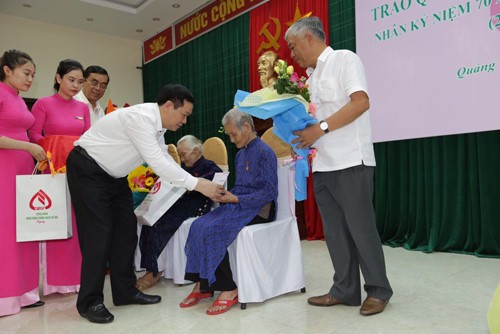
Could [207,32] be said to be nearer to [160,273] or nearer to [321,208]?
[160,273]

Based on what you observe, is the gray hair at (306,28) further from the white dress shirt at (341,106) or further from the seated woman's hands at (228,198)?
the seated woman's hands at (228,198)

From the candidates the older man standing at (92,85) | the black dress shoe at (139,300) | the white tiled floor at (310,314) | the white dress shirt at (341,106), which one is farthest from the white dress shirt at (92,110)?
the white dress shirt at (341,106)

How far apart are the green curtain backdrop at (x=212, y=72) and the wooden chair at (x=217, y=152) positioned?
6.86ft

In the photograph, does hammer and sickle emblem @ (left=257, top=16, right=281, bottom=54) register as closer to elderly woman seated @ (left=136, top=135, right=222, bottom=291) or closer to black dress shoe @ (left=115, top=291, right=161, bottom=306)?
elderly woman seated @ (left=136, top=135, right=222, bottom=291)

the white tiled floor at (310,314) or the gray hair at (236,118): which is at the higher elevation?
the gray hair at (236,118)

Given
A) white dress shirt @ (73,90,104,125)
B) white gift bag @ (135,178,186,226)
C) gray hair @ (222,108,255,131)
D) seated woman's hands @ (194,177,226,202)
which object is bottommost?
white gift bag @ (135,178,186,226)

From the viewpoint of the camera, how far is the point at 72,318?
2057mm

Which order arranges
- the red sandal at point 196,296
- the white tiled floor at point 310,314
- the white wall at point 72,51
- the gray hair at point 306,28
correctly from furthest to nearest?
the white wall at point 72,51 → the red sandal at point 196,296 → the gray hair at point 306,28 → the white tiled floor at point 310,314

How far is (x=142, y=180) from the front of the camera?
3039 mm

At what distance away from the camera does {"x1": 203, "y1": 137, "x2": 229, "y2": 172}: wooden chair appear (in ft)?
9.96

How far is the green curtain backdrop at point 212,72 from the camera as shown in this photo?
17.1 ft

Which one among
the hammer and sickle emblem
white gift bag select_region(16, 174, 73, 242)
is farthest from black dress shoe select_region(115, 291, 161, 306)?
the hammer and sickle emblem

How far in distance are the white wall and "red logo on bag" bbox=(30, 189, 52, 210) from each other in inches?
182

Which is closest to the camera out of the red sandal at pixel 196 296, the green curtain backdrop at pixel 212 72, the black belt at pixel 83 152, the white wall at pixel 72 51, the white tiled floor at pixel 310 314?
the white tiled floor at pixel 310 314
